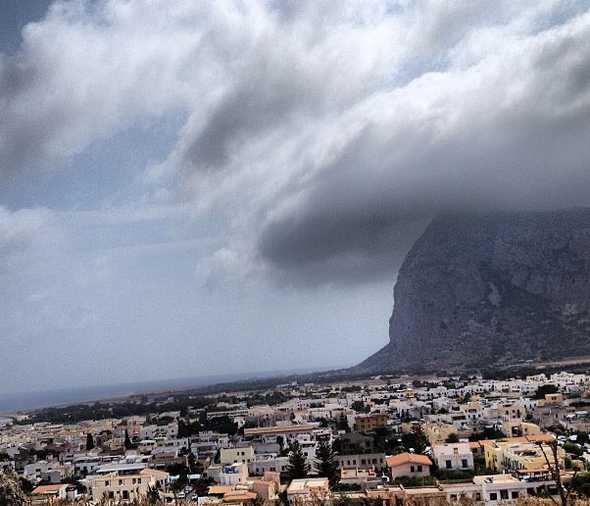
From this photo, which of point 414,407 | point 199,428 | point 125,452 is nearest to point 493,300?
point 414,407

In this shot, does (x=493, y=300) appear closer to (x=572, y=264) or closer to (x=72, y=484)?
(x=572, y=264)

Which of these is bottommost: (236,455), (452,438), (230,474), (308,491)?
(452,438)

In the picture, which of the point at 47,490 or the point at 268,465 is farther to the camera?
the point at 268,465

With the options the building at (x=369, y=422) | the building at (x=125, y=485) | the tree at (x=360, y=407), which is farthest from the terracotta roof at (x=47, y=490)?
the tree at (x=360, y=407)

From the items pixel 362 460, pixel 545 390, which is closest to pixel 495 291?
pixel 545 390

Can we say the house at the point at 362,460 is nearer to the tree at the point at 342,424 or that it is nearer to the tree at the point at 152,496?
the tree at the point at 152,496

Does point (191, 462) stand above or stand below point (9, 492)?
below

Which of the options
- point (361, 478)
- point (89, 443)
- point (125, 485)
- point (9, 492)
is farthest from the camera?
point (89, 443)

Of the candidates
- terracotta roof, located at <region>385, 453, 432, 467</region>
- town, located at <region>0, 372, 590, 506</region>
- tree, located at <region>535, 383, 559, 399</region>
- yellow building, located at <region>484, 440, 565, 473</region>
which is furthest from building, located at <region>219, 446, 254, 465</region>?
tree, located at <region>535, 383, 559, 399</region>

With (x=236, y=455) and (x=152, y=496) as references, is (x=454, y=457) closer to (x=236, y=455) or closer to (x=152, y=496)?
(x=236, y=455)
